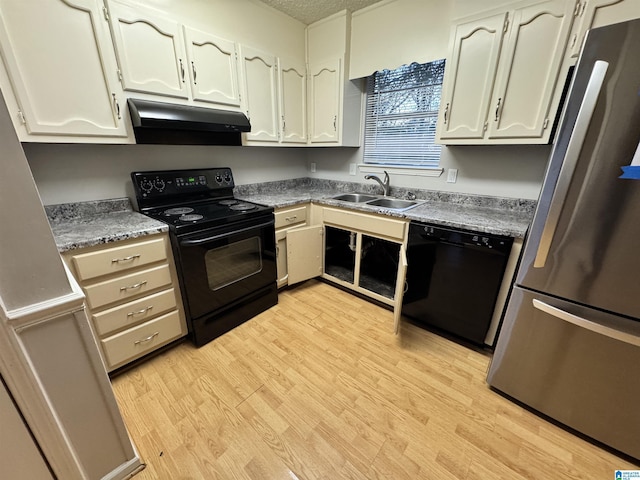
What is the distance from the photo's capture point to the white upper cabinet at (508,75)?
4.58ft

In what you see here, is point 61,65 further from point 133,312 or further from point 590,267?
point 590,267

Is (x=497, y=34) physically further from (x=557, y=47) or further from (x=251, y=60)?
(x=251, y=60)

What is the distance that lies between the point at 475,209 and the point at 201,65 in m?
2.24

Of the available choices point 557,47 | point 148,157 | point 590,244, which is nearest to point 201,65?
point 148,157

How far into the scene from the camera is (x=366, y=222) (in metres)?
2.09

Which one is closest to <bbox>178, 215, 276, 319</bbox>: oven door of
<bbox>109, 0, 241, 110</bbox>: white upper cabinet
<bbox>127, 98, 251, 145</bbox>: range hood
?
<bbox>127, 98, 251, 145</bbox>: range hood

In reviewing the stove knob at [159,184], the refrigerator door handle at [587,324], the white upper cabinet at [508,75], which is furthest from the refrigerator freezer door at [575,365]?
the stove knob at [159,184]

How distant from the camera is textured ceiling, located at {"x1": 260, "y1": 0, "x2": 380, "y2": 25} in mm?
2068

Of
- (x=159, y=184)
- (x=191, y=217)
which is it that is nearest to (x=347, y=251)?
(x=191, y=217)

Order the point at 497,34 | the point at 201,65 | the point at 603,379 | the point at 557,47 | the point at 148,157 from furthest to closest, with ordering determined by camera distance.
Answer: the point at 148,157
the point at 201,65
the point at 497,34
the point at 557,47
the point at 603,379

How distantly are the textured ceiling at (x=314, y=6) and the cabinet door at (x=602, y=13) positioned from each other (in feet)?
4.57

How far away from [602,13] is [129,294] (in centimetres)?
284

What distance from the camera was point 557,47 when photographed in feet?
4.52

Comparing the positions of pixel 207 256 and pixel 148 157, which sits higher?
pixel 148 157
